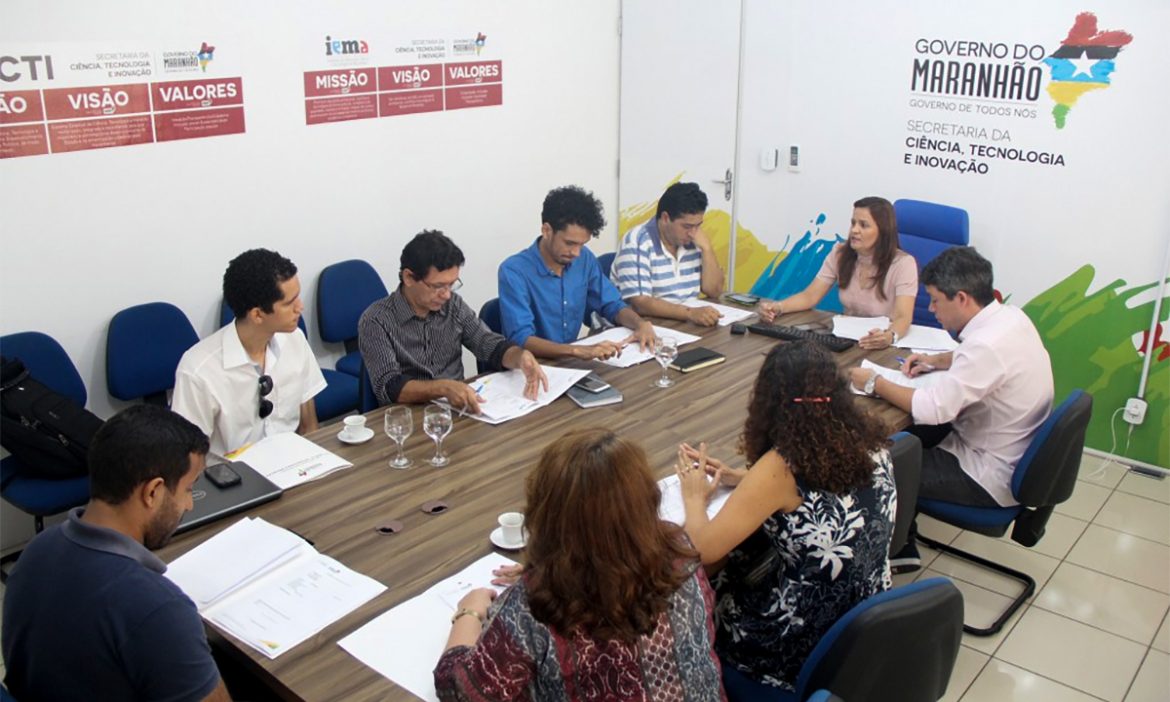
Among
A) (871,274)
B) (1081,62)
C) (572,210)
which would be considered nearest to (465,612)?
(572,210)

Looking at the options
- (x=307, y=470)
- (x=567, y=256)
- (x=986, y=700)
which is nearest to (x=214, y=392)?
(x=307, y=470)

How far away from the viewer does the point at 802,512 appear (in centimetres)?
233

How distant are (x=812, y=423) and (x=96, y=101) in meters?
3.39

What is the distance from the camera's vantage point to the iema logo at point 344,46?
16.0 feet

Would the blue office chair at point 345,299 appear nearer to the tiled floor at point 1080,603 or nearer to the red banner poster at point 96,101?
the red banner poster at point 96,101

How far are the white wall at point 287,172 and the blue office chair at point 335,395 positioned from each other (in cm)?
41

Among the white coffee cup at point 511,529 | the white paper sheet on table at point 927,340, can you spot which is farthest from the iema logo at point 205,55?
the white paper sheet on table at point 927,340

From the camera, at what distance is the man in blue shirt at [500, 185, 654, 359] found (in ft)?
12.9

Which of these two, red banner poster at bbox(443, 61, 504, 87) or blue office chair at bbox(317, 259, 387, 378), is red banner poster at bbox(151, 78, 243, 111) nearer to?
blue office chair at bbox(317, 259, 387, 378)

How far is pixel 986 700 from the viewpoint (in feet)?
10.8

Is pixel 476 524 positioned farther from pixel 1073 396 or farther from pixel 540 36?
pixel 540 36

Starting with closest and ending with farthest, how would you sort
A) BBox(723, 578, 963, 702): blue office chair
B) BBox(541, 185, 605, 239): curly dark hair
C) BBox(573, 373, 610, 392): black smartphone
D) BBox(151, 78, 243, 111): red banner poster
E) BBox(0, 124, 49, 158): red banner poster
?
BBox(723, 578, 963, 702): blue office chair, BBox(573, 373, 610, 392): black smartphone, BBox(0, 124, 49, 158): red banner poster, BBox(541, 185, 605, 239): curly dark hair, BBox(151, 78, 243, 111): red banner poster

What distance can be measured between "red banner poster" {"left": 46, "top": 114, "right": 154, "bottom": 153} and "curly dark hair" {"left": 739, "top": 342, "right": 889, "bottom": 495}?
3.16 metres

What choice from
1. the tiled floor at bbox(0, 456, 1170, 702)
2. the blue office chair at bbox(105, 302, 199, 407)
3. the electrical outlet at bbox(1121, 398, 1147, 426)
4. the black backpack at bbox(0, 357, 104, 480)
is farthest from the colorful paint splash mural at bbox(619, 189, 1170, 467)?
the black backpack at bbox(0, 357, 104, 480)
